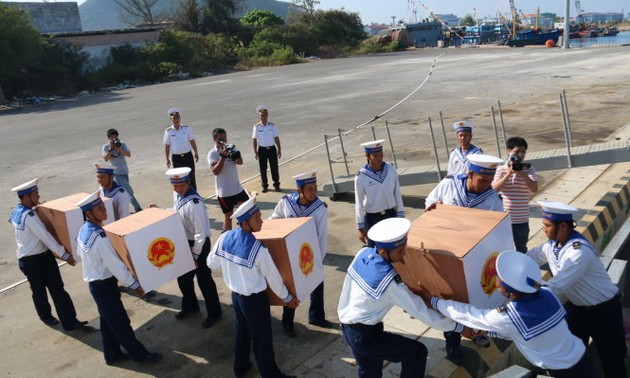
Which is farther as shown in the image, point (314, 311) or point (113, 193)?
point (113, 193)

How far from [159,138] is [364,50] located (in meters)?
47.9

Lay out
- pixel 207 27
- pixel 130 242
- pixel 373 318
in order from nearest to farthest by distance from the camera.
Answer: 1. pixel 373 318
2. pixel 130 242
3. pixel 207 27

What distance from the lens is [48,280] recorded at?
5961 millimetres

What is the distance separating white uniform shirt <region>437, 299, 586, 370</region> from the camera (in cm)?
331

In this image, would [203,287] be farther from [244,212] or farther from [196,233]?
[244,212]

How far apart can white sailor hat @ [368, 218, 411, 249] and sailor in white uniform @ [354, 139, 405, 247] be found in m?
2.27

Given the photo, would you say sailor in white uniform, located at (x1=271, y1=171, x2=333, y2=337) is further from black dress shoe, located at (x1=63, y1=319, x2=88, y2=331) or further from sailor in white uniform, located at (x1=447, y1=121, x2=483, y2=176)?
black dress shoe, located at (x1=63, y1=319, x2=88, y2=331)

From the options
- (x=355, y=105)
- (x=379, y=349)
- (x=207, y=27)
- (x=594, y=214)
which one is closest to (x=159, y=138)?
(x=355, y=105)

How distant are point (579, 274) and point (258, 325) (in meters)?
2.70

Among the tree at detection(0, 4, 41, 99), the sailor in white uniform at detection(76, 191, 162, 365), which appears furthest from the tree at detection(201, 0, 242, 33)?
the sailor in white uniform at detection(76, 191, 162, 365)

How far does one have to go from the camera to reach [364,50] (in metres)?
61.3

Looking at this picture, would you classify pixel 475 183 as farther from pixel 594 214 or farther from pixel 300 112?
pixel 300 112

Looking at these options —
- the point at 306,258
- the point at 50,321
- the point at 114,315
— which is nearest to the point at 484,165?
the point at 306,258

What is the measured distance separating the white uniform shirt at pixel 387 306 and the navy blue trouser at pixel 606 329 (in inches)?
56.7
